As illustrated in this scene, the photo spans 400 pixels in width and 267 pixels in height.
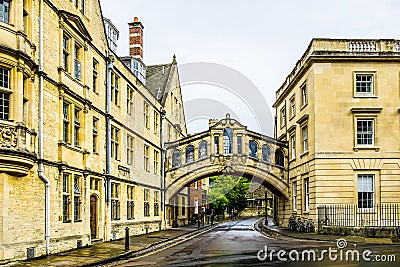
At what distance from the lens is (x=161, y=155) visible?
41.3 meters

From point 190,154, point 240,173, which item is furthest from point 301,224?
point 190,154

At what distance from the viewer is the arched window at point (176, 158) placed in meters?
42.3

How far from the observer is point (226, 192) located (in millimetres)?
77500

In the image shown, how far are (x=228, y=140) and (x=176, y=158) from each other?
14.0 ft

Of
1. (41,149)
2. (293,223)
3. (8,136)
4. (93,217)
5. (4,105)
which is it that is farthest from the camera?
(293,223)

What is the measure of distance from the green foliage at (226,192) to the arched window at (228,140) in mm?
31383

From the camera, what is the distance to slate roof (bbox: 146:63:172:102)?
146ft

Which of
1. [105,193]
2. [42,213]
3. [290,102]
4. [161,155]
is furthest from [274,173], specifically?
[42,213]

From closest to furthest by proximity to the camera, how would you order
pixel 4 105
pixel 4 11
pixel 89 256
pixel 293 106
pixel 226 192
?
1. pixel 4 105
2. pixel 4 11
3. pixel 89 256
4. pixel 293 106
5. pixel 226 192

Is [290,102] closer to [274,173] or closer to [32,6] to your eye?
[274,173]

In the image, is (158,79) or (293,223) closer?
(293,223)

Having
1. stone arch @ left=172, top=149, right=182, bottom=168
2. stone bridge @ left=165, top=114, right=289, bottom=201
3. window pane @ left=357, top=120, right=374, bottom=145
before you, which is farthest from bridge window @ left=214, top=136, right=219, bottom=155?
window pane @ left=357, top=120, right=374, bottom=145

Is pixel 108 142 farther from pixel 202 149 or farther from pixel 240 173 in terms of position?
pixel 240 173

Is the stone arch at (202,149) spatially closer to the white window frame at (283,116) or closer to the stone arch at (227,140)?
the stone arch at (227,140)
